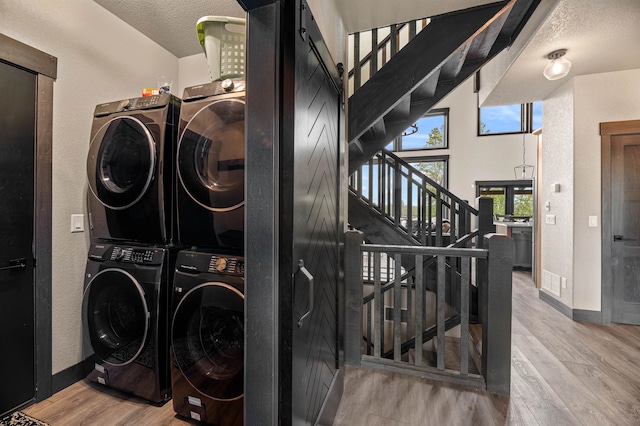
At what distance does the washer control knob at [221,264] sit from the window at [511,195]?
23.5 ft

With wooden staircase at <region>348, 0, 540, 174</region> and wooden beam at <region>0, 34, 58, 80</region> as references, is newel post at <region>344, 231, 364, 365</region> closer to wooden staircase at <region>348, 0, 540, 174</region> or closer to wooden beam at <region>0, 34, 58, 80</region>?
wooden staircase at <region>348, 0, 540, 174</region>

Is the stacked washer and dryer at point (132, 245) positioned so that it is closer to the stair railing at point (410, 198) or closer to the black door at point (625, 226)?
the stair railing at point (410, 198)

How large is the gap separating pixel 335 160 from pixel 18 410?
2437 millimetres

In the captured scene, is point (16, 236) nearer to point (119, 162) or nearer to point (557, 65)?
point (119, 162)

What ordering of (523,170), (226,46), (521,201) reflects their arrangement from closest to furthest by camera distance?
1. (226,46)
2. (523,170)
3. (521,201)

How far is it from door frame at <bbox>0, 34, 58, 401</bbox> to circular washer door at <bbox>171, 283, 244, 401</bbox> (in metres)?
0.97

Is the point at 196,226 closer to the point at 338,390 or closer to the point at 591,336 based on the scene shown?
the point at 338,390

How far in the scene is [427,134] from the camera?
318 inches

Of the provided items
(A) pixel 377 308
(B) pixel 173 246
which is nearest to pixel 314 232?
(B) pixel 173 246

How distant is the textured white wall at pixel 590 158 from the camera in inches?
130

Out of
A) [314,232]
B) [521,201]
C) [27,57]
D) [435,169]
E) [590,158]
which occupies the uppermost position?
[435,169]

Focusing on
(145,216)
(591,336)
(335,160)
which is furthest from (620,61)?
(145,216)

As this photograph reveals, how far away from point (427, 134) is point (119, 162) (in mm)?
7681

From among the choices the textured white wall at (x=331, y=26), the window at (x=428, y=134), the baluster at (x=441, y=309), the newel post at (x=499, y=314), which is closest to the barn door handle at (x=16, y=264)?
the textured white wall at (x=331, y=26)
